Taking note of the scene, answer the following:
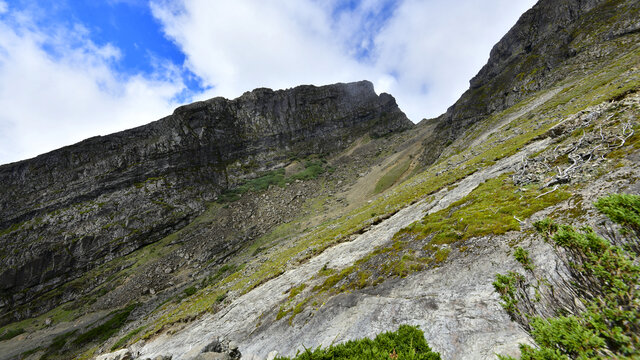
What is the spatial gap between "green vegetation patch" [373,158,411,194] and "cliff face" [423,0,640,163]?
817cm

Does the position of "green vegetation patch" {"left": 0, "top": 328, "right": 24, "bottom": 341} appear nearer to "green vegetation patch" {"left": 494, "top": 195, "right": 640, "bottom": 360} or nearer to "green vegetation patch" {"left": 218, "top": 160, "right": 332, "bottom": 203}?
"green vegetation patch" {"left": 218, "top": 160, "right": 332, "bottom": 203}

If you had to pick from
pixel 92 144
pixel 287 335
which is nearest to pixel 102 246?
pixel 92 144

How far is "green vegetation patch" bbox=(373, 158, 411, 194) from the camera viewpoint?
241ft

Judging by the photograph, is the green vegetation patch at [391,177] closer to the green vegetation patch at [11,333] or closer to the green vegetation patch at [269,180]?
the green vegetation patch at [269,180]

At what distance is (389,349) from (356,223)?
26.5 m

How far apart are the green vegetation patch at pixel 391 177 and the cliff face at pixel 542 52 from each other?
817 cm

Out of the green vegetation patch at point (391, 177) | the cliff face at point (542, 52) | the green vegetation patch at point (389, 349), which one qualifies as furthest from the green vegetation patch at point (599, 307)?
the green vegetation patch at point (391, 177)

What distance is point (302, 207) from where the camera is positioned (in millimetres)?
79188

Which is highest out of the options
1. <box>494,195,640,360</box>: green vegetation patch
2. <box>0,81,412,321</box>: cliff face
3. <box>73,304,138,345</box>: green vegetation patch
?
<box>0,81,412,321</box>: cliff face

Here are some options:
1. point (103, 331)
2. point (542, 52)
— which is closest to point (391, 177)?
point (542, 52)

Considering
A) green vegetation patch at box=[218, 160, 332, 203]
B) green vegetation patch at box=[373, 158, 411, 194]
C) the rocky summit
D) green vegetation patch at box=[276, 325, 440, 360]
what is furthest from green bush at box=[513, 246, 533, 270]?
green vegetation patch at box=[218, 160, 332, 203]

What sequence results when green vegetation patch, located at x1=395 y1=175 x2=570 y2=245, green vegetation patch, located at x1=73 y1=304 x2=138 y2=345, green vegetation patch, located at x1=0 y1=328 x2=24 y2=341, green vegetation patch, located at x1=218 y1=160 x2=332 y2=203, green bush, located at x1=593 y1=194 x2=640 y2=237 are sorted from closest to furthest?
1. green bush, located at x1=593 y1=194 x2=640 y2=237
2. green vegetation patch, located at x1=395 y1=175 x2=570 y2=245
3. green vegetation patch, located at x1=73 y1=304 x2=138 y2=345
4. green vegetation patch, located at x1=0 y1=328 x2=24 y2=341
5. green vegetation patch, located at x1=218 y1=160 x2=332 y2=203

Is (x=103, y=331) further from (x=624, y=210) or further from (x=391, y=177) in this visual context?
(x=391, y=177)

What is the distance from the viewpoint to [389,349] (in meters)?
8.23
